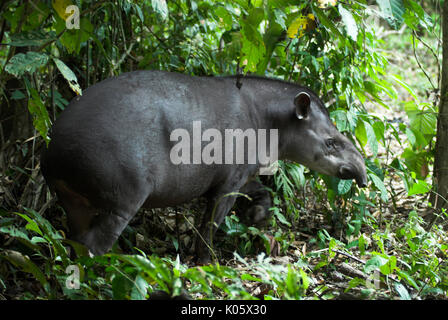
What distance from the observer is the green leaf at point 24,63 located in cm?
300

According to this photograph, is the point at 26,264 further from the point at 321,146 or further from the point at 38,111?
the point at 321,146

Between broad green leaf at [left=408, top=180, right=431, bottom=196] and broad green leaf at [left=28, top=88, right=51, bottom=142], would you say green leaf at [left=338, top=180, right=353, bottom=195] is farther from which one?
broad green leaf at [left=28, top=88, right=51, bottom=142]

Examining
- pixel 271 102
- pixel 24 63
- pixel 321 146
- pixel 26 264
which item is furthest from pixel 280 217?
pixel 24 63

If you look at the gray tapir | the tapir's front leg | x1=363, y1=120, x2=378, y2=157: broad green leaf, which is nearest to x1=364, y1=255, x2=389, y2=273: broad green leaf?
the gray tapir

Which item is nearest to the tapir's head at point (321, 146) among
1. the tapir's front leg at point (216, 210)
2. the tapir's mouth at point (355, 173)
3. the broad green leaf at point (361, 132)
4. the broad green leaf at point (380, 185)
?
the tapir's mouth at point (355, 173)

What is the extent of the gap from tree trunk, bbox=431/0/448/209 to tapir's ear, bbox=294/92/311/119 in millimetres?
1474

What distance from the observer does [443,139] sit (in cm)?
527

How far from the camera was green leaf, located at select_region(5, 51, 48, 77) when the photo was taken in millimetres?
2996

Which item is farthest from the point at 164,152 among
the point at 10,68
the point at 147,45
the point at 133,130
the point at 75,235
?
the point at 147,45

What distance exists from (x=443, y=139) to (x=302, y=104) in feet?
5.37

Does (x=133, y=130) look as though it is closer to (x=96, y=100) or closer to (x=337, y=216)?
(x=96, y=100)

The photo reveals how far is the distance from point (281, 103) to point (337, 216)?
4.69 ft

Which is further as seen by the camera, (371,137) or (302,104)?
(371,137)

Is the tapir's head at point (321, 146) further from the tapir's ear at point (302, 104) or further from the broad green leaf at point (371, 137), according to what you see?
the broad green leaf at point (371, 137)
